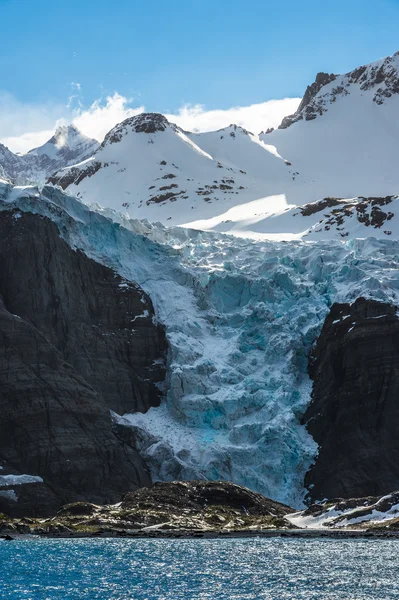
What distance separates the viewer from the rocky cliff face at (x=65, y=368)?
15562 centimetres

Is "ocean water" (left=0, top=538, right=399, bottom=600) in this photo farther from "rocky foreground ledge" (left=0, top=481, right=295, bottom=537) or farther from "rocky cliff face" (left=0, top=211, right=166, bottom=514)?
"rocky cliff face" (left=0, top=211, right=166, bottom=514)

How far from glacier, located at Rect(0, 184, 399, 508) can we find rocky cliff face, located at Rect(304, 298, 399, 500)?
2.14 metres

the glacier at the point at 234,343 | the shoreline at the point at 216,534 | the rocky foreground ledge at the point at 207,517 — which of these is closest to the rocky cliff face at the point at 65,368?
the glacier at the point at 234,343

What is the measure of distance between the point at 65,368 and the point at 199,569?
7114cm

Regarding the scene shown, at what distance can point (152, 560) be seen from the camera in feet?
354

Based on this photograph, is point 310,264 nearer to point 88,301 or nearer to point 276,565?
point 88,301

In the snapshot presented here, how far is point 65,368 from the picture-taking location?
6585 inches

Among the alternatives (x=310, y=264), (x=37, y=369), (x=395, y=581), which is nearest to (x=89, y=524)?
(x=37, y=369)

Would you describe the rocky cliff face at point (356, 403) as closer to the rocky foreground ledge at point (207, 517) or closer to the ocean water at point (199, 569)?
the rocky foreground ledge at point (207, 517)

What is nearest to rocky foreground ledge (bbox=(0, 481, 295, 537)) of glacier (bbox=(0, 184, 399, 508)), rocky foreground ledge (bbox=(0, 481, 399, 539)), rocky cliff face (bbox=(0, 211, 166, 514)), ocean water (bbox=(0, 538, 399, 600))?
rocky foreground ledge (bbox=(0, 481, 399, 539))

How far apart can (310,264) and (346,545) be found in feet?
262

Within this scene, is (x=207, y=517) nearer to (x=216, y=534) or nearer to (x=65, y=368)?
(x=216, y=534)

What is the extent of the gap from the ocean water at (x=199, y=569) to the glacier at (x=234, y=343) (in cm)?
3495

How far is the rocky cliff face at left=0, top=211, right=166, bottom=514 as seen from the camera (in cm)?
15562
